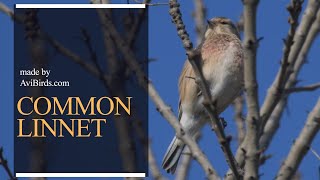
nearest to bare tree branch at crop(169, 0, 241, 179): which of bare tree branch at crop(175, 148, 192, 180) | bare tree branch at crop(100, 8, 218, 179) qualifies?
bare tree branch at crop(100, 8, 218, 179)

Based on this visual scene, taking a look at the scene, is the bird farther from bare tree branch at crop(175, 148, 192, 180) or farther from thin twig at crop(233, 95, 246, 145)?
bare tree branch at crop(175, 148, 192, 180)

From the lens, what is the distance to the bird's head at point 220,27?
20.7 ft

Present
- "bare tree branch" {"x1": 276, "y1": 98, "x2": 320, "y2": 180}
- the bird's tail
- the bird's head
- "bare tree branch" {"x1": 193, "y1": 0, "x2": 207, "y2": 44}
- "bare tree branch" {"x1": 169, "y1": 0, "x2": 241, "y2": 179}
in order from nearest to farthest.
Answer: "bare tree branch" {"x1": 169, "y1": 0, "x2": 241, "y2": 179}, "bare tree branch" {"x1": 276, "y1": 98, "x2": 320, "y2": 180}, the bird's tail, "bare tree branch" {"x1": 193, "y1": 0, "x2": 207, "y2": 44}, the bird's head

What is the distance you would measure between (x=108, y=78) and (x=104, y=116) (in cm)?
159

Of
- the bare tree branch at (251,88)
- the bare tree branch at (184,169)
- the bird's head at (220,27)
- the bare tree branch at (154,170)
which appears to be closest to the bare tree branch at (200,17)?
the bird's head at (220,27)

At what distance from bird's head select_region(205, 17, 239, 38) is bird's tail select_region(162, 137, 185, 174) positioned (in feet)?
3.98

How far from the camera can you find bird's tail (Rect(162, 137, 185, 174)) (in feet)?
17.4

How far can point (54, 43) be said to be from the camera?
3512 mm

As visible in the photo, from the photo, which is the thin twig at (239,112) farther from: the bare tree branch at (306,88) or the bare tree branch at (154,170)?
the bare tree branch at (306,88)

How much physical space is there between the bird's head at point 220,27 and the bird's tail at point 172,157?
121 cm

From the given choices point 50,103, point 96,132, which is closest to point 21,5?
point 50,103

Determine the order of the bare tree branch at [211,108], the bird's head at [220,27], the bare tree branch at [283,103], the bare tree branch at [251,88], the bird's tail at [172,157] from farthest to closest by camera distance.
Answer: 1. the bird's head at [220,27]
2. the bird's tail at [172,157]
3. the bare tree branch at [283,103]
4. the bare tree branch at [211,108]
5. the bare tree branch at [251,88]

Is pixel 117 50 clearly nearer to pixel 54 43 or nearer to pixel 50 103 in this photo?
pixel 54 43

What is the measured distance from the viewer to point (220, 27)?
6363mm
